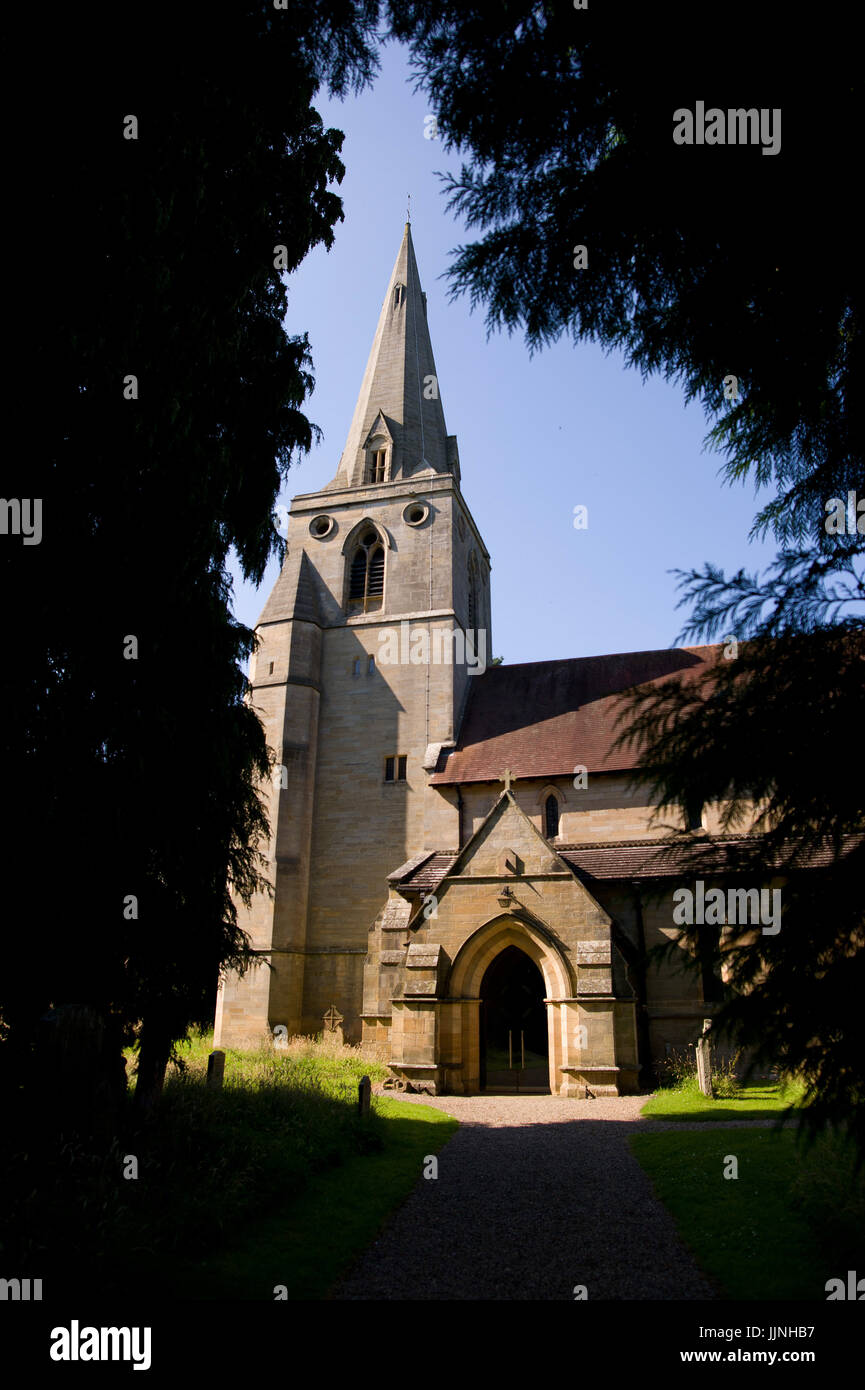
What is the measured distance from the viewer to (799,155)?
11.7 feet

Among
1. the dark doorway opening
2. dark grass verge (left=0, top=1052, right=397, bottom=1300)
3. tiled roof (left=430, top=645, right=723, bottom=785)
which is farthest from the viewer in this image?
tiled roof (left=430, top=645, right=723, bottom=785)

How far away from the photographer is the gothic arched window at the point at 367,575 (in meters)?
28.8

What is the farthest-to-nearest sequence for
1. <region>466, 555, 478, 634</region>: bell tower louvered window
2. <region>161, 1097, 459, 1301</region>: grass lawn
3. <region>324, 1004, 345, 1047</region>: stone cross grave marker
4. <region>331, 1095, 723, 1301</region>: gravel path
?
<region>466, 555, 478, 634</region>: bell tower louvered window < <region>324, 1004, 345, 1047</region>: stone cross grave marker < <region>331, 1095, 723, 1301</region>: gravel path < <region>161, 1097, 459, 1301</region>: grass lawn

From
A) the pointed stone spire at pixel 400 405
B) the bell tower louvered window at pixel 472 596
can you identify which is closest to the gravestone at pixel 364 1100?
the bell tower louvered window at pixel 472 596

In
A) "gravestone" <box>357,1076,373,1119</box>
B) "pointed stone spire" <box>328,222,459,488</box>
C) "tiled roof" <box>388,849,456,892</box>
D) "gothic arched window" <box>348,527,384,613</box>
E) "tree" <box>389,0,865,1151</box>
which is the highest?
"pointed stone spire" <box>328,222,459,488</box>

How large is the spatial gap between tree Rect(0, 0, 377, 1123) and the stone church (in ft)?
22.2

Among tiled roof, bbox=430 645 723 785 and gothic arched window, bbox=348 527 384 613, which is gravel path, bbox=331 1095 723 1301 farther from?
gothic arched window, bbox=348 527 384 613

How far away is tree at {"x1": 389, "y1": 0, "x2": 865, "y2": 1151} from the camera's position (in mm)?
3422

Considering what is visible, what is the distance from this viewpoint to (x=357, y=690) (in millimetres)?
27281

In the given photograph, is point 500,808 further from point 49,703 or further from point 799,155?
point 799,155

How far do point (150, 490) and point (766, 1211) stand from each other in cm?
874

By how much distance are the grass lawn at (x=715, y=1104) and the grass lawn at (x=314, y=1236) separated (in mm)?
4846

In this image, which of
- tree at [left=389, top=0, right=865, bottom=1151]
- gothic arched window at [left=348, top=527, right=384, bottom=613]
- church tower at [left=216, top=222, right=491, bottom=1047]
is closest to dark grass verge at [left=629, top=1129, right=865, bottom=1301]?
tree at [left=389, top=0, right=865, bottom=1151]
